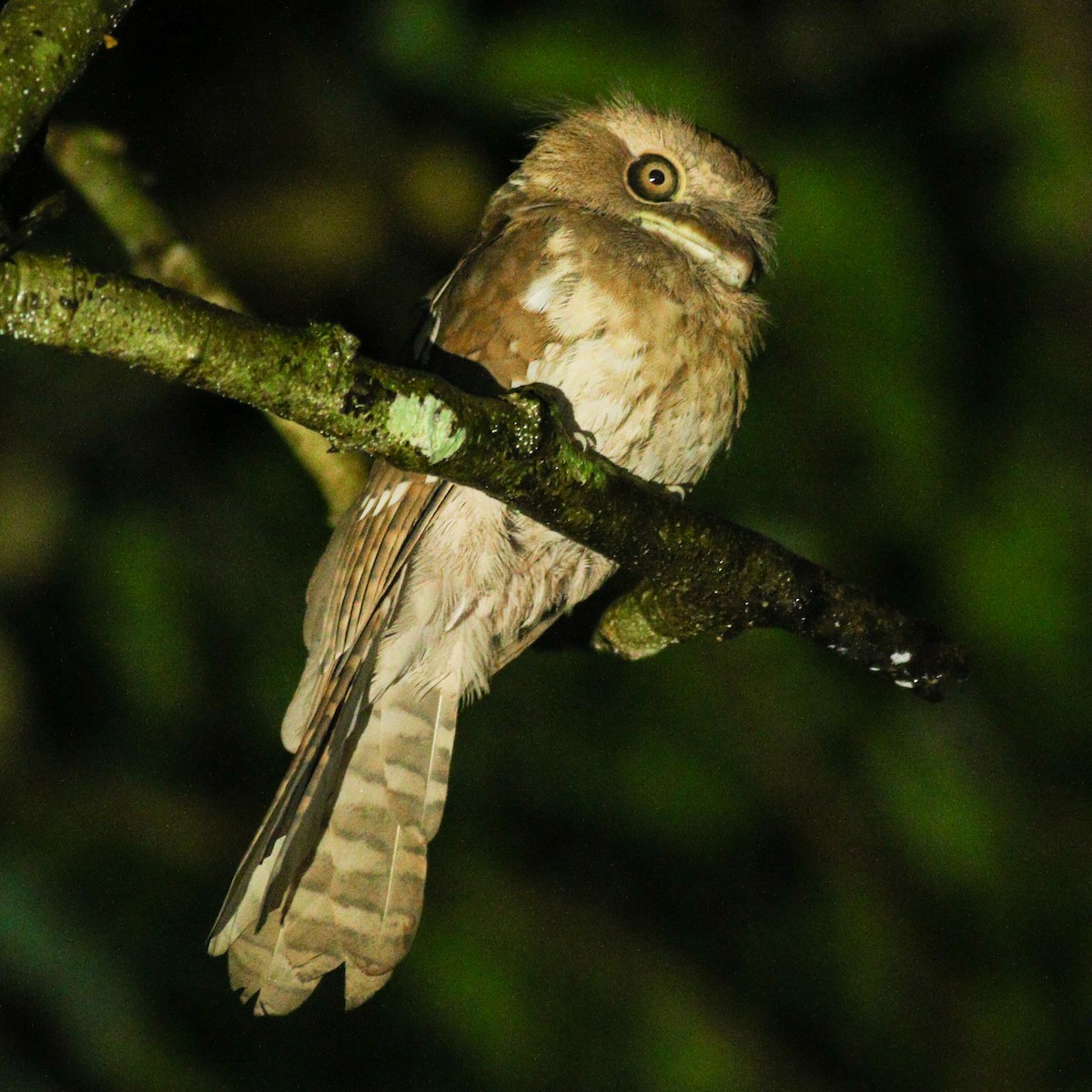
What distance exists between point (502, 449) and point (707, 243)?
1.00m

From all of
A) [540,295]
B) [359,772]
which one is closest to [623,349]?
[540,295]

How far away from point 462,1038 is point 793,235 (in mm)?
2392

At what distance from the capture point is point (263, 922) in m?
2.26

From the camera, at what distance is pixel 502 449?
5.50ft

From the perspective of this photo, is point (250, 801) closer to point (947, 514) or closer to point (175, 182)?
point (175, 182)

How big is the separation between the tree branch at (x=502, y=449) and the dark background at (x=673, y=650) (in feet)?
4.35

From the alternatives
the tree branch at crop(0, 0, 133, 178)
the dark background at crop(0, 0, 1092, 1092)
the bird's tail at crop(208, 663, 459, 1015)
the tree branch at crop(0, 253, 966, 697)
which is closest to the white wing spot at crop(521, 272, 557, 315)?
the tree branch at crop(0, 253, 966, 697)

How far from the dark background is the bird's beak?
1.05 m

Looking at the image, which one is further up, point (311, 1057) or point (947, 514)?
point (947, 514)

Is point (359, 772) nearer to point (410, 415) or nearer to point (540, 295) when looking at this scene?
point (540, 295)

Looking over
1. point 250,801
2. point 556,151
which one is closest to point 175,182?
point 556,151

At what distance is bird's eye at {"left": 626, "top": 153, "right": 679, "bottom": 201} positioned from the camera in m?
2.60

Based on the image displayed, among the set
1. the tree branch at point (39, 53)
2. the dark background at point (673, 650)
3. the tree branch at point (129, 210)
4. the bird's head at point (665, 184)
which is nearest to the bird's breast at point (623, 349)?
the bird's head at point (665, 184)

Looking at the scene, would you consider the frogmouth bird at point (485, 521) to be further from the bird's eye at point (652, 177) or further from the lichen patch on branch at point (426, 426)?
the lichen patch on branch at point (426, 426)
